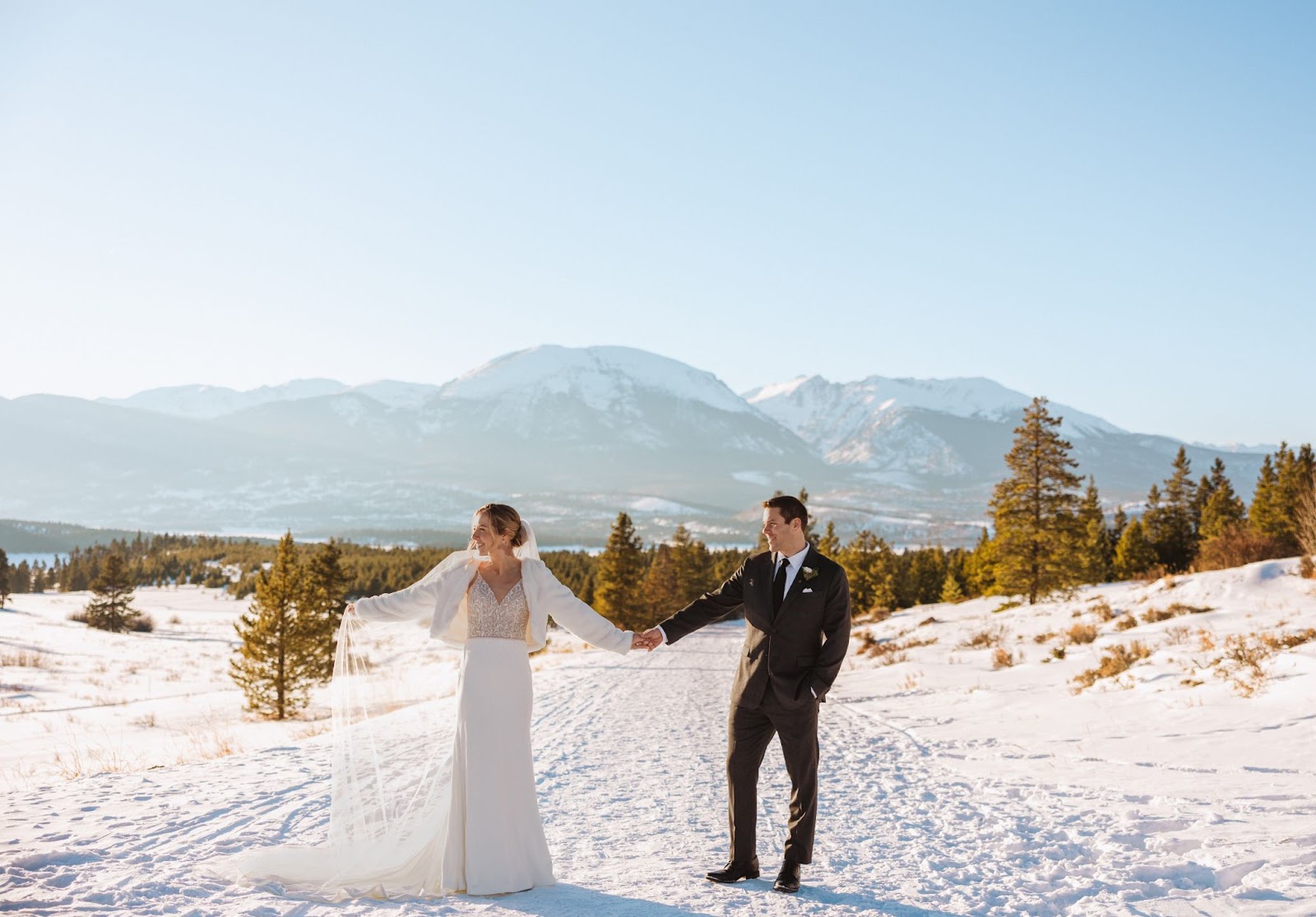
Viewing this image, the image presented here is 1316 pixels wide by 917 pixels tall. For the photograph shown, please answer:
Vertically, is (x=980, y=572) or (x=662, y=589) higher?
(x=980, y=572)

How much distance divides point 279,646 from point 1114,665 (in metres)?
25.4

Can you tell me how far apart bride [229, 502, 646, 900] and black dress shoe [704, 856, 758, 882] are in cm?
115

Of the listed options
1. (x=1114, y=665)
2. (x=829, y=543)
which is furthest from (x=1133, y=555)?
(x=1114, y=665)

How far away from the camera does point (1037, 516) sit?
3712 centimetres

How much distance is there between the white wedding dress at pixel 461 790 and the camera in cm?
571

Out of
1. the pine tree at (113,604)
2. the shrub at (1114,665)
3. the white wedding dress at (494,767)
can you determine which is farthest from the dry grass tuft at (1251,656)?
the pine tree at (113,604)

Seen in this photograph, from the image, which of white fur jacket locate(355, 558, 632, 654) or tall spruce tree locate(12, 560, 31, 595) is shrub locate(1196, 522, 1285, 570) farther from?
tall spruce tree locate(12, 560, 31, 595)

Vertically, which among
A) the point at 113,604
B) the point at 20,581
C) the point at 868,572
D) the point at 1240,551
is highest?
the point at 1240,551

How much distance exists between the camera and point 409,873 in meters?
5.75

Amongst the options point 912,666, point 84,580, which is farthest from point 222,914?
point 84,580

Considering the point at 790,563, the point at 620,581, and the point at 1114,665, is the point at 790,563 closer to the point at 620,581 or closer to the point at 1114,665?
the point at 1114,665

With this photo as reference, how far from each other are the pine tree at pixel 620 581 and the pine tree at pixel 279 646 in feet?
62.9

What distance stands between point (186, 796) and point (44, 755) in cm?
838

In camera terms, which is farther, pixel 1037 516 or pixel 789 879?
pixel 1037 516
